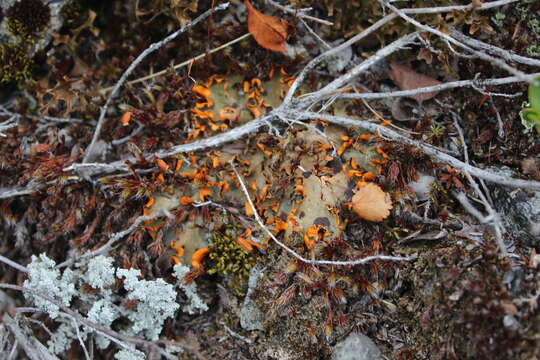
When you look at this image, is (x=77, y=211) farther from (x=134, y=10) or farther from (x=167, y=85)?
(x=134, y=10)

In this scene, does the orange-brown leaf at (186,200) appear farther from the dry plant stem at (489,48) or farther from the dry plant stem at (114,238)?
the dry plant stem at (489,48)

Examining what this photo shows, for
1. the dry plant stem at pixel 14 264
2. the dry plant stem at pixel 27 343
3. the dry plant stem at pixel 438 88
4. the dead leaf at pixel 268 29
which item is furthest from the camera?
the dead leaf at pixel 268 29

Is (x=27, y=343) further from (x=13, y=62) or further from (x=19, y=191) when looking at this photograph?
(x=13, y=62)

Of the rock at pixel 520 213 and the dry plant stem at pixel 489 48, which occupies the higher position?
the dry plant stem at pixel 489 48

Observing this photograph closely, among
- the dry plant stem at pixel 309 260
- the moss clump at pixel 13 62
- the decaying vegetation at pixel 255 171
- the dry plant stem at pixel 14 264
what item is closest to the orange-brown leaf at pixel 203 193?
the decaying vegetation at pixel 255 171

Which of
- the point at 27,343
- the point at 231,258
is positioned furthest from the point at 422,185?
the point at 27,343

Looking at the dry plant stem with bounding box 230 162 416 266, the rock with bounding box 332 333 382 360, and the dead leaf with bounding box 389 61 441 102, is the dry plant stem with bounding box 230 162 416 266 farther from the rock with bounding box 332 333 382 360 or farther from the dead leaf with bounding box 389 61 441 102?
the dead leaf with bounding box 389 61 441 102
